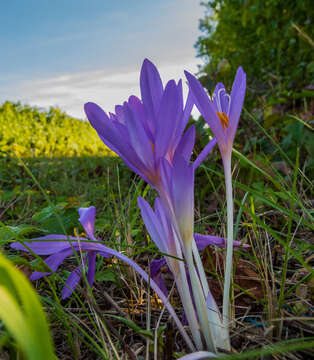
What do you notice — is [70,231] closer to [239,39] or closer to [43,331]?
[43,331]

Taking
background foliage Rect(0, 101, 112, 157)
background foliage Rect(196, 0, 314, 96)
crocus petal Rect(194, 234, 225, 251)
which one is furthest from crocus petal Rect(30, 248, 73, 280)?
background foliage Rect(0, 101, 112, 157)

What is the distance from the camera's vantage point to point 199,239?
0.80m

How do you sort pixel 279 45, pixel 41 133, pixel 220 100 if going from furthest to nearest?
pixel 41 133 → pixel 279 45 → pixel 220 100

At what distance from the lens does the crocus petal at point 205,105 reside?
646 mm

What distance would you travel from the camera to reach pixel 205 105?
0.67 metres

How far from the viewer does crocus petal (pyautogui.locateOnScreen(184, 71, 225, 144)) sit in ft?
2.12

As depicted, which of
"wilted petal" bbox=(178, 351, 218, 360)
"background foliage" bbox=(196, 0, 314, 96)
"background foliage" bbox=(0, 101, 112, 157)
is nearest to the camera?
"wilted petal" bbox=(178, 351, 218, 360)

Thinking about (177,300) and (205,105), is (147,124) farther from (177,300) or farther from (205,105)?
(177,300)

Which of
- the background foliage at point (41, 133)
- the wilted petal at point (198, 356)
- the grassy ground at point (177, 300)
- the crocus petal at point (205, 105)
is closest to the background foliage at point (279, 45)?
the grassy ground at point (177, 300)

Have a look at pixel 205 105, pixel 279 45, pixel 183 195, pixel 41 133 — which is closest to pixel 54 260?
pixel 183 195

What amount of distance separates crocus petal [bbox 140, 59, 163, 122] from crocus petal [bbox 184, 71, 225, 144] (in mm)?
76

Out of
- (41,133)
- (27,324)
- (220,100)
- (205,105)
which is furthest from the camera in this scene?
(41,133)

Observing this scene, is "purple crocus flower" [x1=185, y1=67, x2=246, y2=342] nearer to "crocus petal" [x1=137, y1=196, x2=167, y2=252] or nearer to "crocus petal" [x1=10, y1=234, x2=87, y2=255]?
"crocus petal" [x1=137, y1=196, x2=167, y2=252]

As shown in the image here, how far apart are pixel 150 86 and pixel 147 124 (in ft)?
0.26
